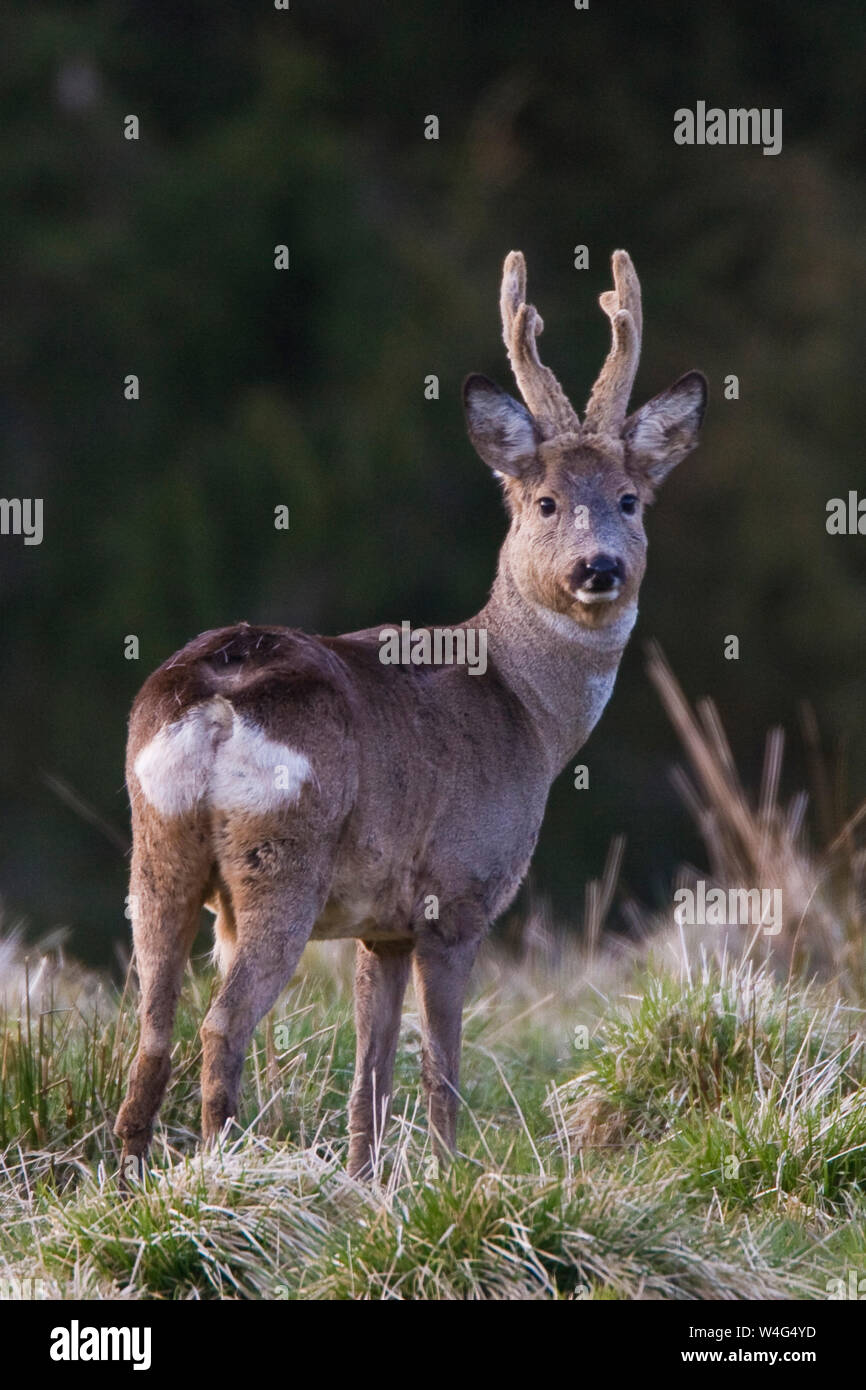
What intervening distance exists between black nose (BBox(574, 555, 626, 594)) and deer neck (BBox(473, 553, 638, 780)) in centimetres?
25

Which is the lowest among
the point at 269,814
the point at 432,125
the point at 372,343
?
the point at 269,814

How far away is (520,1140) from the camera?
6227 mm

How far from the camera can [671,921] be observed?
9391 millimetres

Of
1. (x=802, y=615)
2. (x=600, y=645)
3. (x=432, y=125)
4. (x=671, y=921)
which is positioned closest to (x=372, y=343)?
(x=802, y=615)

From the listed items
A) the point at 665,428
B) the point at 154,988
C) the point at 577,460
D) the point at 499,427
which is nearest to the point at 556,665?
the point at 577,460

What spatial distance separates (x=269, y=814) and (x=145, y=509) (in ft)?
49.4

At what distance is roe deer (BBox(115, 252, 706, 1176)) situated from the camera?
5.66 m

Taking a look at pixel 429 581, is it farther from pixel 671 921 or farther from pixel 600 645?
pixel 600 645

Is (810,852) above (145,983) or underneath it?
above
